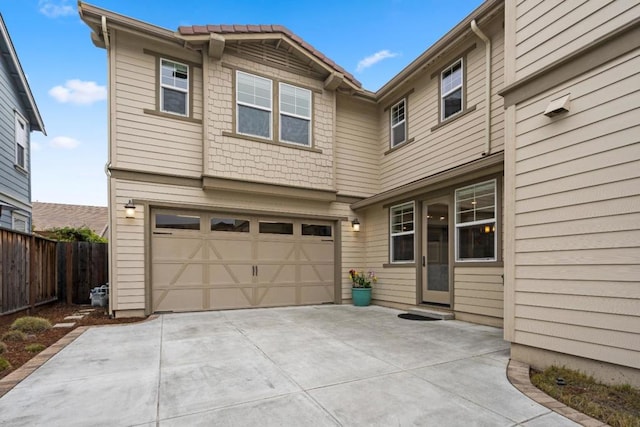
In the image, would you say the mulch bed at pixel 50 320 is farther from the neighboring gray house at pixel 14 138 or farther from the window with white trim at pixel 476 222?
the window with white trim at pixel 476 222

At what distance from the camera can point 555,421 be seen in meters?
2.37

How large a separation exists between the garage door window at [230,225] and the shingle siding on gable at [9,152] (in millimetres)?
6178

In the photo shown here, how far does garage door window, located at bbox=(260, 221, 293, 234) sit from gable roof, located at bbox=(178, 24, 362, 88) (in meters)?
3.92

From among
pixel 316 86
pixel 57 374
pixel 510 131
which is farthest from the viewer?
pixel 316 86

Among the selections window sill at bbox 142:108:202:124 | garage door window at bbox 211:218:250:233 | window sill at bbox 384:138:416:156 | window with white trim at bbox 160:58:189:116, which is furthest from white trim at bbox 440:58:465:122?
window with white trim at bbox 160:58:189:116

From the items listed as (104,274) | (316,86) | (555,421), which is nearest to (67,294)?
(104,274)

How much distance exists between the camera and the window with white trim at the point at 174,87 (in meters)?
6.84

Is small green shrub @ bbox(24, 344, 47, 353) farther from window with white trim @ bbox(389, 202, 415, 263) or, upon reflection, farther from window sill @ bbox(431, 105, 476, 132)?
window sill @ bbox(431, 105, 476, 132)

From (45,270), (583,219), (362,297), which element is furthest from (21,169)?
(583,219)

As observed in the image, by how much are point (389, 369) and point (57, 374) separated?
11.1ft

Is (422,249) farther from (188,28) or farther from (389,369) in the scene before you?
Result: (188,28)

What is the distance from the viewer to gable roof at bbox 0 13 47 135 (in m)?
9.04

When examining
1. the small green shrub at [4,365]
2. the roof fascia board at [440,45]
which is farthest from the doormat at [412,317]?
the small green shrub at [4,365]

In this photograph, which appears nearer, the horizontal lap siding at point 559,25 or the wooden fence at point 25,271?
the horizontal lap siding at point 559,25
